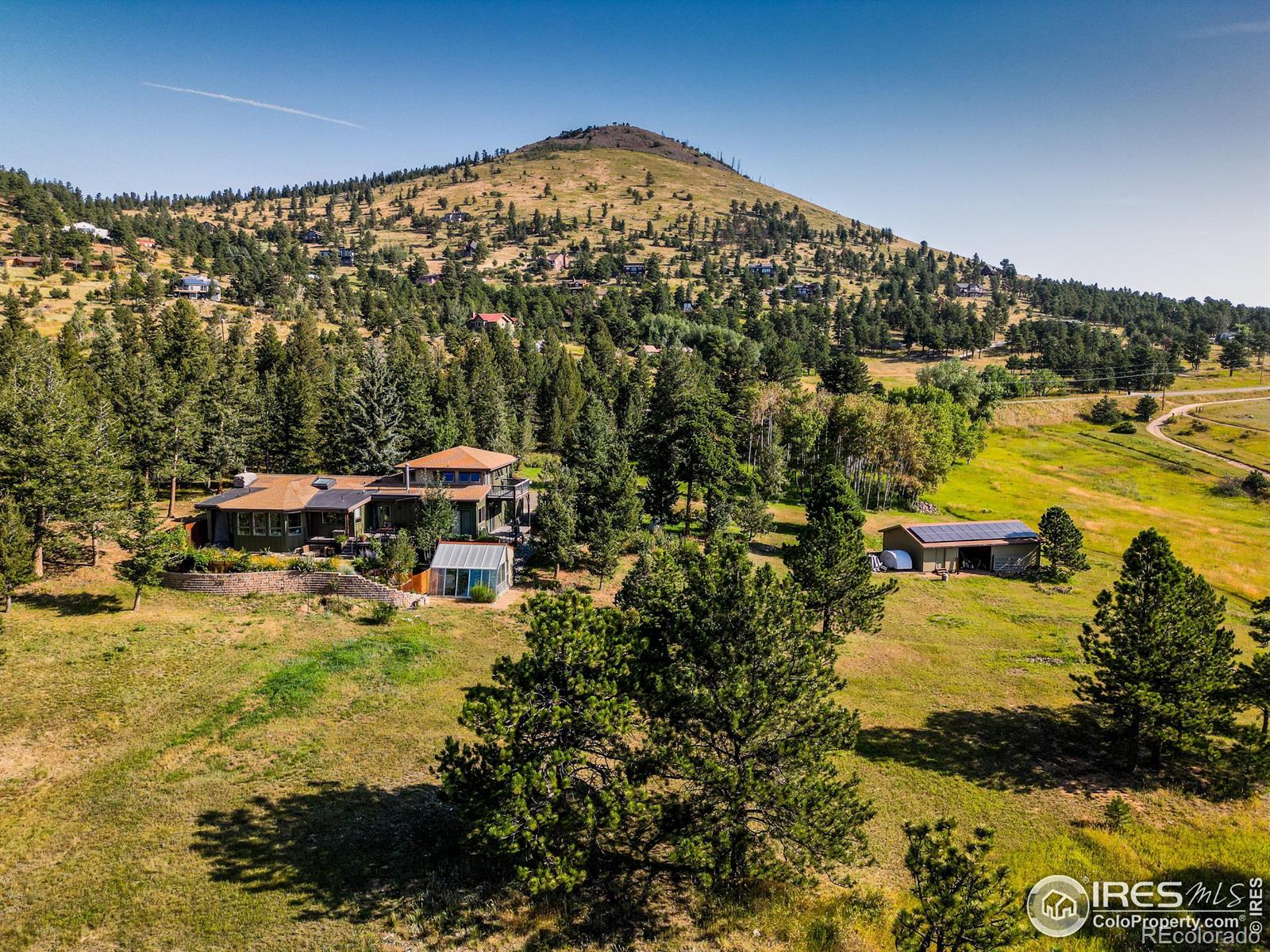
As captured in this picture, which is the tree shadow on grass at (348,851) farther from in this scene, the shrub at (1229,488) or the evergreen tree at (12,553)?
the shrub at (1229,488)

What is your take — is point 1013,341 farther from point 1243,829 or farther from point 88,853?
point 88,853

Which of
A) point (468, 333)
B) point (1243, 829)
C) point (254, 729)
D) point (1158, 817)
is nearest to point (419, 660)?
point (254, 729)

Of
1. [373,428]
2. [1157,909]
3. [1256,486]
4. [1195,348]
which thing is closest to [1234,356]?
[1195,348]

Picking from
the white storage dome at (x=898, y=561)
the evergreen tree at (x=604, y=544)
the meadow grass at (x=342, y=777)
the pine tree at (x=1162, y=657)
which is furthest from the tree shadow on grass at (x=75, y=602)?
the white storage dome at (x=898, y=561)

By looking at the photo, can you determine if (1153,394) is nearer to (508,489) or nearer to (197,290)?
(508,489)

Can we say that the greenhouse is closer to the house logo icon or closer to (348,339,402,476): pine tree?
(348,339,402,476): pine tree
